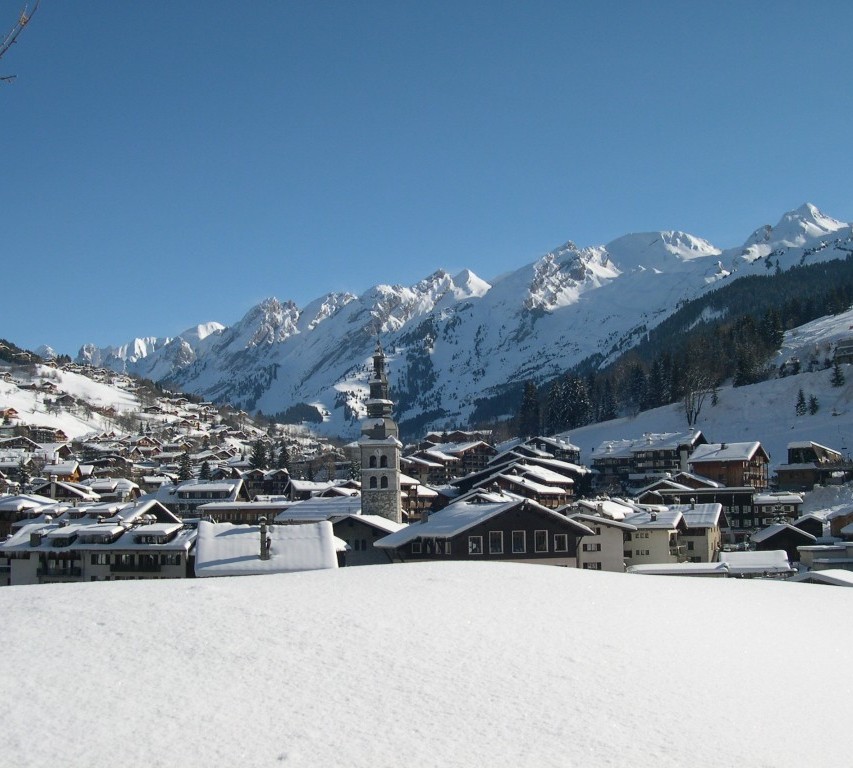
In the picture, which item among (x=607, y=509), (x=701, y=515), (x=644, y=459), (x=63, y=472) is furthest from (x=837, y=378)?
(x=63, y=472)

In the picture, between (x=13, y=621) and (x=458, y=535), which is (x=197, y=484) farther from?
(x=13, y=621)

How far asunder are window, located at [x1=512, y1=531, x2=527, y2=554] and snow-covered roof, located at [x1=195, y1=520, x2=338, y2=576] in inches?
394

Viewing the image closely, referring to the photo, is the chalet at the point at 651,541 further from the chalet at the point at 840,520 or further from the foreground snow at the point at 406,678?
the foreground snow at the point at 406,678

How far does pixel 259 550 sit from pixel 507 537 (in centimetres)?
1329

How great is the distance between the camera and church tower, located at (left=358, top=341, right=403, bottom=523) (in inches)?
2746

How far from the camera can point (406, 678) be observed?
59.4ft

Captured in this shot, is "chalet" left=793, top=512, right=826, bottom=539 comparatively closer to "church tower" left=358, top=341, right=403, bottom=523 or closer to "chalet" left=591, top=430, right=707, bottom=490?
"chalet" left=591, top=430, right=707, bottom=490

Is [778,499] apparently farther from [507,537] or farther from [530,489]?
[507,537]

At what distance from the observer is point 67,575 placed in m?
56.0

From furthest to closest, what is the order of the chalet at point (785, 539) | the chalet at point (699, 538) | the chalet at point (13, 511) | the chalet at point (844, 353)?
the chalet at point (844, 353), the chalet at point (13, 511), the chalet at point (785, 539), the chalet at point (699, 538)

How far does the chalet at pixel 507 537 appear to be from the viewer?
152 feet

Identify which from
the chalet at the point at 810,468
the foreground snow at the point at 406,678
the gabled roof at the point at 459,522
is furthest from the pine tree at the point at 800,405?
the foreground snow at the point at 406,678

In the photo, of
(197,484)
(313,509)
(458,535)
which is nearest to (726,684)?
(458,535)

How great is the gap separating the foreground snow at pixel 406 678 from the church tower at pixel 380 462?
4163cm
